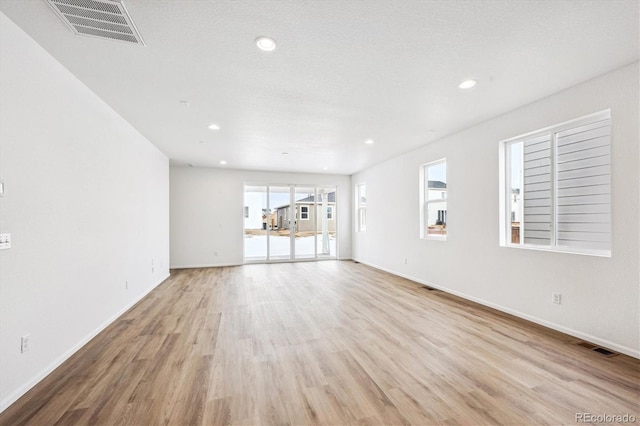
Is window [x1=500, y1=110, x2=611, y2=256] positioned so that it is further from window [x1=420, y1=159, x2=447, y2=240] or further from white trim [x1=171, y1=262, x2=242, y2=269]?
white trim [x1=171, y1=262, x2=242, y2=269]

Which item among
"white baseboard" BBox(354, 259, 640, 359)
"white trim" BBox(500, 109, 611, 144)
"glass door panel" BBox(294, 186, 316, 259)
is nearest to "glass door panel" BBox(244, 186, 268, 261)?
"glass door panel" BBox(294, 186, 316, 259)

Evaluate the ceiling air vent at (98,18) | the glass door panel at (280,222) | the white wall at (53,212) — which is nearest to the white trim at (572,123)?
the ceiling air vent at (98,18)

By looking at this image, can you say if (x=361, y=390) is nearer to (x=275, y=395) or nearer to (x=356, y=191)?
(x=275, y=395)

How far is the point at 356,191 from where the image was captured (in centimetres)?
837

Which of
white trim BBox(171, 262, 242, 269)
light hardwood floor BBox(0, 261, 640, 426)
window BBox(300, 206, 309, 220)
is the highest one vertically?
window BBox(300, 206, 309, 220)

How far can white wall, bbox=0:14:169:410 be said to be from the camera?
6.19ft

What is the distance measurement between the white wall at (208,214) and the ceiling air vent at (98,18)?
5476 millimetres

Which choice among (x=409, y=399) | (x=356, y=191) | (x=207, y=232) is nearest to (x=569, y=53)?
(x=409, y=399)

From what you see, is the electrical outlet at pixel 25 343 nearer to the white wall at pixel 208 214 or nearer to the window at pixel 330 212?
the white wall at pixel 208 214

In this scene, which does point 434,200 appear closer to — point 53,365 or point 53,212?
point 53,212

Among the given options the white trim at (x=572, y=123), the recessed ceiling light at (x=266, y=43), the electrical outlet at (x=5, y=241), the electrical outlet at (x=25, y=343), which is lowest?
the electrical outlet at (x=25, y=343)

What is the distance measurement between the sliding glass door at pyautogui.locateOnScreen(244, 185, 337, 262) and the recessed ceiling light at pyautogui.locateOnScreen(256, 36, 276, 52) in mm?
5851

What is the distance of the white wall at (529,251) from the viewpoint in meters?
2.50

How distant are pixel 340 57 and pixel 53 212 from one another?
278 centimetres
